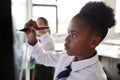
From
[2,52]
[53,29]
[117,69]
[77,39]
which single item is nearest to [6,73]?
[2,52]

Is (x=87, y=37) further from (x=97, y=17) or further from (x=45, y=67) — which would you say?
(x=45, y=67)

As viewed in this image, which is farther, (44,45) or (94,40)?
(44,45)

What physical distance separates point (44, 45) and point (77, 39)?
1.38 meters

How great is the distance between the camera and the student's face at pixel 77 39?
2.85 ft

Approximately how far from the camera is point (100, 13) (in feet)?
2.82

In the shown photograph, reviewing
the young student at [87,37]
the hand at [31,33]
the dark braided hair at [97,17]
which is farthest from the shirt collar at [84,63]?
the hand at [31,33]

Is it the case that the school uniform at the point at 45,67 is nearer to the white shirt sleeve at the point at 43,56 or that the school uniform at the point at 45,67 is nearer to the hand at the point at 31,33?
the white shirt sleeve at the point at 43,56

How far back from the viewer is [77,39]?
2.86 feet

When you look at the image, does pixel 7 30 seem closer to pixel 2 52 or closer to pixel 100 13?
pixel 2 52

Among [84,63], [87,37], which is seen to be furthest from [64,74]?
[87,37]

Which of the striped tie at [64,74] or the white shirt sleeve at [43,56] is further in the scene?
the white shirt sleeve at [43,56]

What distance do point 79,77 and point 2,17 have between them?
0.65 m

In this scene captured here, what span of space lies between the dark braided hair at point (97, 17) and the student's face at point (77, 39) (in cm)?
3

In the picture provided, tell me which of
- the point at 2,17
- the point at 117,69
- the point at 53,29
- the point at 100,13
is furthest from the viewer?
the point at 53,29
